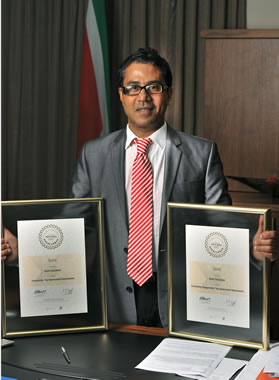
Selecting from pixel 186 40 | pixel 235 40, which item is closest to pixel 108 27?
pixel 186 40

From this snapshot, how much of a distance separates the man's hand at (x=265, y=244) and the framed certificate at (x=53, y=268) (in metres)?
0.42

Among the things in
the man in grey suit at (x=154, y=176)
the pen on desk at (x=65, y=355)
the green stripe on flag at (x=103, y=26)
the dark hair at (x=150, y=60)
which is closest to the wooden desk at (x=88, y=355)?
the pen on desk at (x=65, y=355)

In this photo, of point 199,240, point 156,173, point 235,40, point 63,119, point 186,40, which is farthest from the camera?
point 63,119

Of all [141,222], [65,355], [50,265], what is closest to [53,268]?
[50,265]

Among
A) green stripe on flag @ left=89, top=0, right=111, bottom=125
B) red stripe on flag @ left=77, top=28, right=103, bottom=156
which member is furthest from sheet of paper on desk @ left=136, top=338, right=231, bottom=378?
green stripe on flag @ left=89, top=0, right=111, bottom=125

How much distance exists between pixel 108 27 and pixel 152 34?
0.34 metres

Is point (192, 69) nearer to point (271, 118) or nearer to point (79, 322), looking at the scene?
point (271, 118)

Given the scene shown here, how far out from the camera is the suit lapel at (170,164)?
1733mm

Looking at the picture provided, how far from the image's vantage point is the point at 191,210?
4.60 ft

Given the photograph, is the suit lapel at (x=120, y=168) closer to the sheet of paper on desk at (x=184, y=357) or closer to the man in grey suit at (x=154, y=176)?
the man in grey suit at (x=154, y=176)

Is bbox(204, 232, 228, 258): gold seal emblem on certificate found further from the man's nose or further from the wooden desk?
the man's nose

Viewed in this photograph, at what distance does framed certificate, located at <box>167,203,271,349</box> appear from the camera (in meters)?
1.35

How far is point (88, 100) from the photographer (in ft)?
12.9

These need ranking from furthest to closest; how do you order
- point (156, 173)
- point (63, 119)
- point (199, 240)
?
point (63, 119)
point (156, 173)
point (199, 240)
